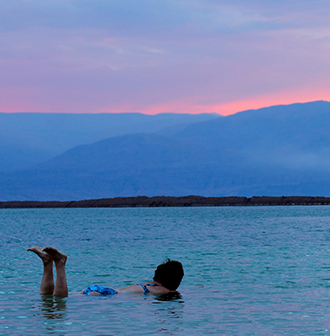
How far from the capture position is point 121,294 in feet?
70.7

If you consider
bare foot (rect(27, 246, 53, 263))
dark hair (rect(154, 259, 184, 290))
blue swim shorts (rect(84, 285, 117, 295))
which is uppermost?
bare foot (rect(27, 246, 53, 263))

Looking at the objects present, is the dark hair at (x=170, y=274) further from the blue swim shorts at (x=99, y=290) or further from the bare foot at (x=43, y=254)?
the bare foot at (x=43, y=254)

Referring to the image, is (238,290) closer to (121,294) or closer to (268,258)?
(121,294)

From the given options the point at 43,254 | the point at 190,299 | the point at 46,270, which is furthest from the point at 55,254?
the point at 190,299

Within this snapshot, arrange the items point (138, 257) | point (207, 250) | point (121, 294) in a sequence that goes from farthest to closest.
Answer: point (207, 250) → point (138, 257) → point (121, 294)

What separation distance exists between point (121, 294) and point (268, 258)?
16.3 m

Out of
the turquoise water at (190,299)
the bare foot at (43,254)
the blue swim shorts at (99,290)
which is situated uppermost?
the bare foot at (43,254)

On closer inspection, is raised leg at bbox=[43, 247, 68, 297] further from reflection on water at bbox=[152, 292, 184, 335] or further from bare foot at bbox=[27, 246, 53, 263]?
reflection on water at bbox=[152, 292, 184, 335]

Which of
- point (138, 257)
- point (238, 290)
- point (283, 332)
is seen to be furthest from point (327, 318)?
point (138, 257)

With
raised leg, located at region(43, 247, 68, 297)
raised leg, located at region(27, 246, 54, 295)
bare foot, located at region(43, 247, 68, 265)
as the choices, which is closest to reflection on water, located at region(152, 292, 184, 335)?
raised leg, located at region(43, 247, 68, 297)

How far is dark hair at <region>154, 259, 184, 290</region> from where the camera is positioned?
64.3 feet

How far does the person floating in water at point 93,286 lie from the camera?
18625 millimetres

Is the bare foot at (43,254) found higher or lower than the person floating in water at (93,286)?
higher

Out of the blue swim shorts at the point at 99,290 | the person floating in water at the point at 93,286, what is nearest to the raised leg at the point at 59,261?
the person floating in water at the point at 93,286
